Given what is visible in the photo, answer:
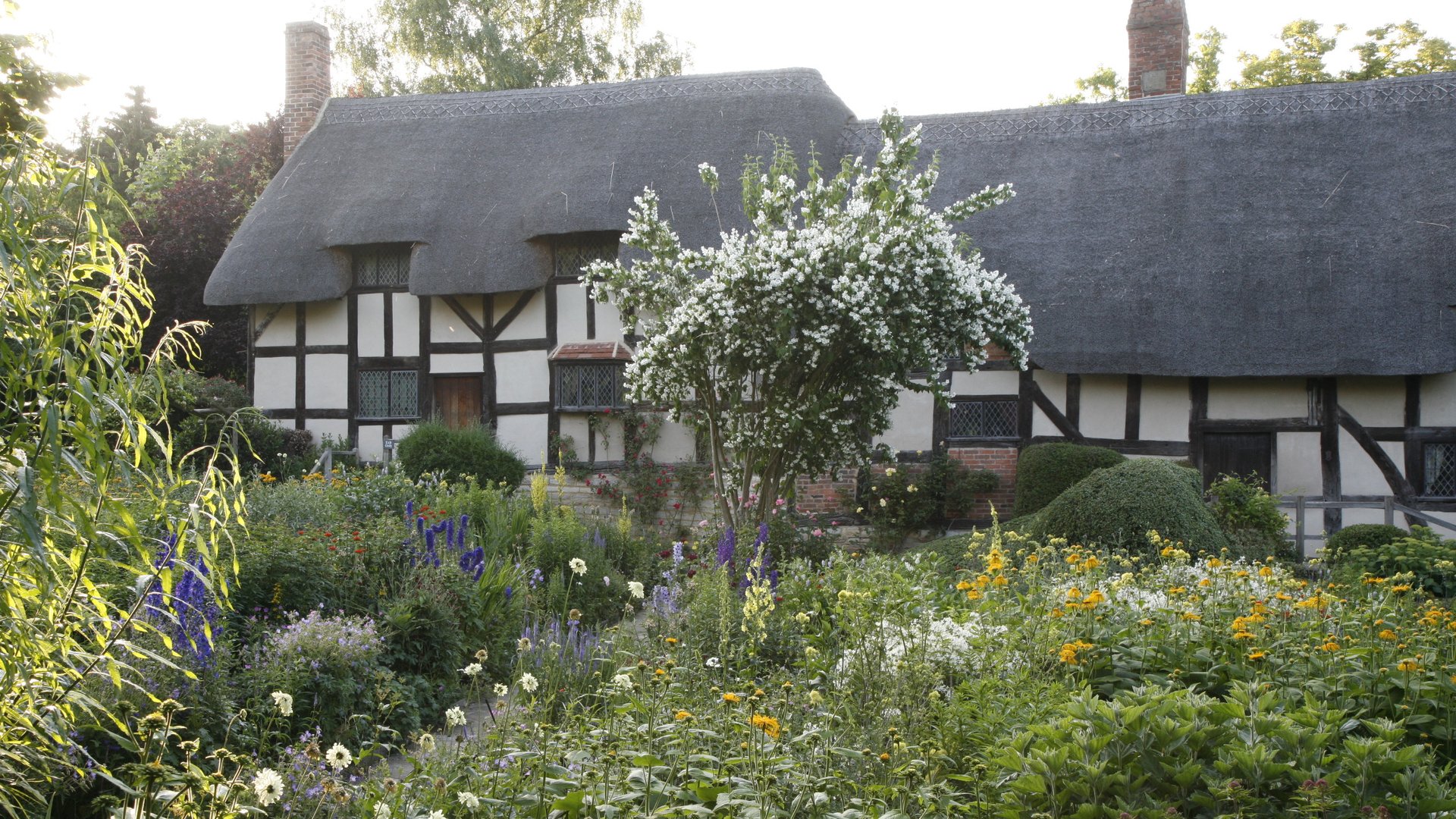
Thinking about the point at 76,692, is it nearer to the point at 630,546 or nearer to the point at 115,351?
the point at 115,351

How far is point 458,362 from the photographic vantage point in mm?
14227

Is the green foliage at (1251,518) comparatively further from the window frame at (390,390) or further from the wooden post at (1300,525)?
the window frame at (390,390)

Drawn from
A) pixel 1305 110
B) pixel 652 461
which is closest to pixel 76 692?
pixel 652 461

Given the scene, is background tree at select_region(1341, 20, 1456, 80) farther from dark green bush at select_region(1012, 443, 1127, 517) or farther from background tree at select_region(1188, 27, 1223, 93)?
dark green bush at select_region(1012, 443, 1127, 517)

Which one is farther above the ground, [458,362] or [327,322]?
[327,322]

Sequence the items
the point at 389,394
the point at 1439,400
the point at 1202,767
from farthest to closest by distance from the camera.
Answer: the point at 389,394, the point at 1439,400, the point at 1202,767

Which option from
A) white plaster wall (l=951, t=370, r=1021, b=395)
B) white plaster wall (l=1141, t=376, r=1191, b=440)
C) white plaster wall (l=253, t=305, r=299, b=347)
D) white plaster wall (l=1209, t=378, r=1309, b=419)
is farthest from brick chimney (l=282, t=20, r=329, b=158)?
white plaster wall (l=1209, t=378, r=1309, b=419)

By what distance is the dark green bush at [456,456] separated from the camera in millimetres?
12094

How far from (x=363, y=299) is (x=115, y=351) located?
12397mm

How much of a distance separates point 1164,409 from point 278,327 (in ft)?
36.0

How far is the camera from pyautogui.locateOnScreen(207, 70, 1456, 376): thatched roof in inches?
464

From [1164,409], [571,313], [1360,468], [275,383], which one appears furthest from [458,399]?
[1360,468]

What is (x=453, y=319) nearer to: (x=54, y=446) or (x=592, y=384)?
(x=592, y=384)

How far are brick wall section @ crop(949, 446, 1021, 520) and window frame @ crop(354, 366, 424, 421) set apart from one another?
667 cm
